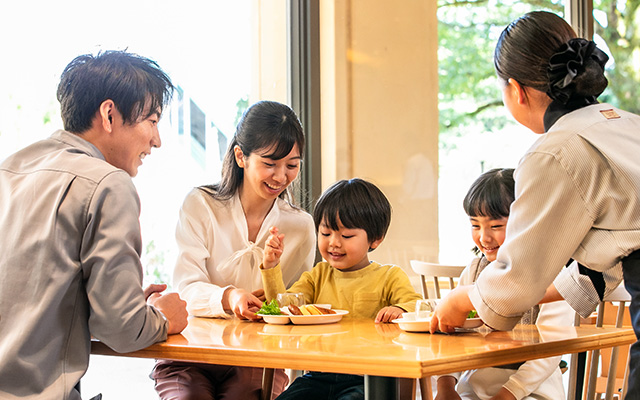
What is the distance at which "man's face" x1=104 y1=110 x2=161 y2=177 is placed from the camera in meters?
1.55

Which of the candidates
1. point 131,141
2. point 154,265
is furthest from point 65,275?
point 154,265

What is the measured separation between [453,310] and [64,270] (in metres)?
0.80

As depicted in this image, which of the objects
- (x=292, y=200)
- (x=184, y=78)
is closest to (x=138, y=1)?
(x=184, y=78)

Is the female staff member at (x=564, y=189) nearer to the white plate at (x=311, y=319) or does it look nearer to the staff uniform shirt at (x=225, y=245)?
the white plate at (x=311, y=319)

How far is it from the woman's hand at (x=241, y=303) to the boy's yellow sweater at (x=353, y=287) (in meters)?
0.12

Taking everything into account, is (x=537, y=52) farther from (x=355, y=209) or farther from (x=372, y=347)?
(x=355, y=209)

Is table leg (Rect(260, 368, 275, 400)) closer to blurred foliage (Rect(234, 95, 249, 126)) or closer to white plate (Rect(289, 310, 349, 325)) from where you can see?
white plate (Rect(289, 310, 349, 325))

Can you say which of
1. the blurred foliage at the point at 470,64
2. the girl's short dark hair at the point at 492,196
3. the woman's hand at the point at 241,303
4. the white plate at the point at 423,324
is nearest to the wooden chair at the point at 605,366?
the white plate at the point at 423,324

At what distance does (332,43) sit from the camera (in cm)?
323

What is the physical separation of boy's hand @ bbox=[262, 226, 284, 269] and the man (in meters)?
0.51

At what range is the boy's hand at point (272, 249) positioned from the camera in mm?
1897

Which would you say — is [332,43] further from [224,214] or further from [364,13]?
[224,214]

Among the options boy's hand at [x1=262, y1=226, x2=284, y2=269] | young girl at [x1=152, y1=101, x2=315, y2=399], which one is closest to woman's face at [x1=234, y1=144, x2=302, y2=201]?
young girl at [x1=152, y1=101, x2=315, y2=399]

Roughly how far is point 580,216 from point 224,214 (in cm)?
126
